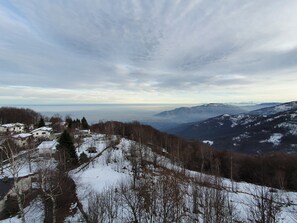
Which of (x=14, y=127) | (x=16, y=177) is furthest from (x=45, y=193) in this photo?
(x=14, y=127)

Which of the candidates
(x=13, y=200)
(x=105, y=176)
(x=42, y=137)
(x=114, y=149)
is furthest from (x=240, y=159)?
(x=13, y=200)

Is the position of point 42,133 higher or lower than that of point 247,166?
higher

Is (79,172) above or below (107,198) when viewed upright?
below

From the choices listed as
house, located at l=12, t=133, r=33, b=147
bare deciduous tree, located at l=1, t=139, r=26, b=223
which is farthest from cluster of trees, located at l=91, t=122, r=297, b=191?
bare deciduous tree, located at l=1, t=139, r=26, b=223

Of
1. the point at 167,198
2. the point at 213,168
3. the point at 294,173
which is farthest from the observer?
the point at 213,168

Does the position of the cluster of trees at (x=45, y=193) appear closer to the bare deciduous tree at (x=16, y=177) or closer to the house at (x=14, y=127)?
the bare deciduous tree at (x=16, y=177)

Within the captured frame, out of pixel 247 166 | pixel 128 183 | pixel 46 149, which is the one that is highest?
pixel 46 149

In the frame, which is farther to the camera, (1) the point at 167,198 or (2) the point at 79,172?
(2) the point at 79,172

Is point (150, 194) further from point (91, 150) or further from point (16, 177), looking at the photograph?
point (91, 150)

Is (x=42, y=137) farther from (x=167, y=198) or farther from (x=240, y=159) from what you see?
(x=167, y=198)

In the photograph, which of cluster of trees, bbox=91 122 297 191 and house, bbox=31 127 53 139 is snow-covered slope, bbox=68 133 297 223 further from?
house, bbox=31 127 53 139

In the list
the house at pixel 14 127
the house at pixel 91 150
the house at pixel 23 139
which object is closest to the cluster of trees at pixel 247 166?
the house at pixel 91 150
